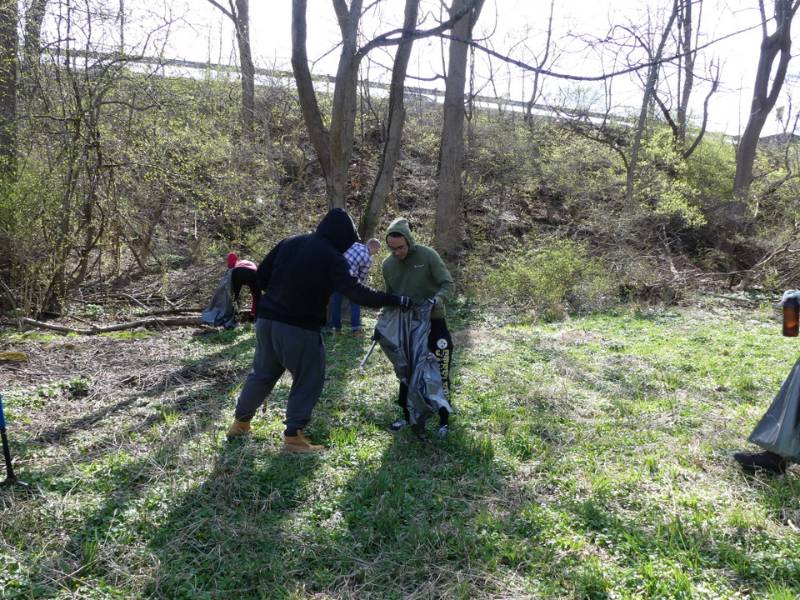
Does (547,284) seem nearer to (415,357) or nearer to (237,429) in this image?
(415,357)

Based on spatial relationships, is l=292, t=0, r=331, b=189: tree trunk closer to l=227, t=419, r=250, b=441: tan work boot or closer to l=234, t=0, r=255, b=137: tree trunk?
l=227, t=419, r=250, b=441: tan work boot

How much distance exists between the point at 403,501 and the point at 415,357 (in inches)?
50.5

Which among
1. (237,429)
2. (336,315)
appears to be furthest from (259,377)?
(336,315)

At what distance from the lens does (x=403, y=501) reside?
3.68 metres

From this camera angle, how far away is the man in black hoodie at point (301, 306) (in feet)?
13.6

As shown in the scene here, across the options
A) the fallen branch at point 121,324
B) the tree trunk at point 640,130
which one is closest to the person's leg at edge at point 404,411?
the fallen branch at point 121,324

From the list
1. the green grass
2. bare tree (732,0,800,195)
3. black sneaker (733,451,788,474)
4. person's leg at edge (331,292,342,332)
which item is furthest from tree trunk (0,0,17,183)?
bare tree (732,0,800,195)

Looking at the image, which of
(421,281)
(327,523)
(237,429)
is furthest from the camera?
(421,281)

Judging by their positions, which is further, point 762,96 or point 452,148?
point 762,96

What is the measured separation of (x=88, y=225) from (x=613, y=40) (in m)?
8.34

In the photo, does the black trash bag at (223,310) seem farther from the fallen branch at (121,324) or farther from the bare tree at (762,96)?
the bare tree at (762,96)

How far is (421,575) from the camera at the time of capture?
9.89ft

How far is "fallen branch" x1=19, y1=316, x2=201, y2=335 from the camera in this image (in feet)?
27.4

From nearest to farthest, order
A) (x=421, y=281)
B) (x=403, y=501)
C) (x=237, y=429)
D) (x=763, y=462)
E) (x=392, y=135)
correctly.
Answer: (x=403, y=501)
(x=763, y=462)
(x=237, y=429)
(x=421, y=281)
(x=392, y=135)
